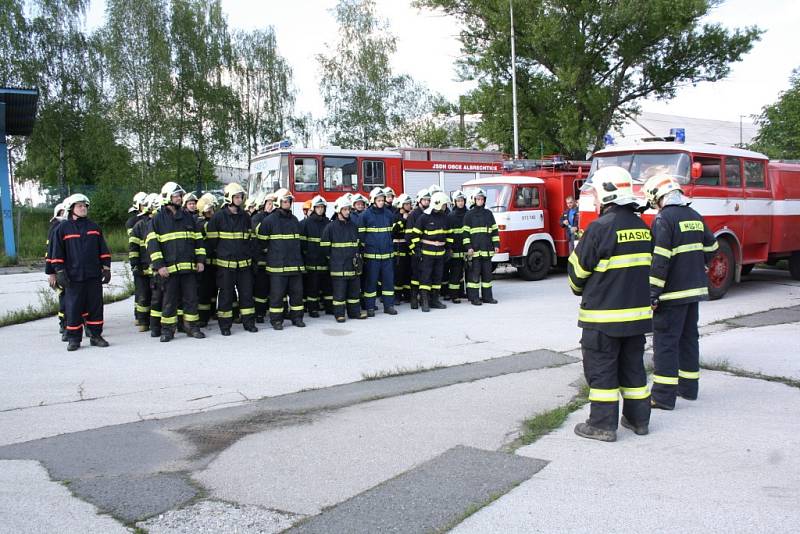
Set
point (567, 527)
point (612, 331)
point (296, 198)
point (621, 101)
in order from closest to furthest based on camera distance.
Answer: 1. point (567, 527)
2. point (612, 331)
3. point (296, 198)
4. point (621, 101)

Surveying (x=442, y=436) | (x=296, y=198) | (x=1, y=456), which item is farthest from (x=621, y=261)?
(x=296, y=198)

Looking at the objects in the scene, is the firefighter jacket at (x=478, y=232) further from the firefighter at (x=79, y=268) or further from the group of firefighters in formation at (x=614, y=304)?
the group of firefighters in formation at (x=614, y=304)

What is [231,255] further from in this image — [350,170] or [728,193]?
[350,170]

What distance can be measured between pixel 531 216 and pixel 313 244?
5.94 meters

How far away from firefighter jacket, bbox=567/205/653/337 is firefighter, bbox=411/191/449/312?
253 inches

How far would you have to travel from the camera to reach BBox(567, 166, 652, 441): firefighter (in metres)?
4.68

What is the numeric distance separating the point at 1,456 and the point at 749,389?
6.15 metres

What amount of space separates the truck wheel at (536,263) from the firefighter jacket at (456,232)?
316 cm

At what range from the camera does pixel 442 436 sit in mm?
4973

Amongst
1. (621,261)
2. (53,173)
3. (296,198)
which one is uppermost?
(53,173)

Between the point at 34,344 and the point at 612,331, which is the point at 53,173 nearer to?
the point at 34,344

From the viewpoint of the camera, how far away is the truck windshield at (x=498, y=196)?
14.4 meters

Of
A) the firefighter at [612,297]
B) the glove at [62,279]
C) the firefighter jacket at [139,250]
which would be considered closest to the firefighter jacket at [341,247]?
the firefighter jacket at [139,250]

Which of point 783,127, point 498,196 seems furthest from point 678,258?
point 783,127
